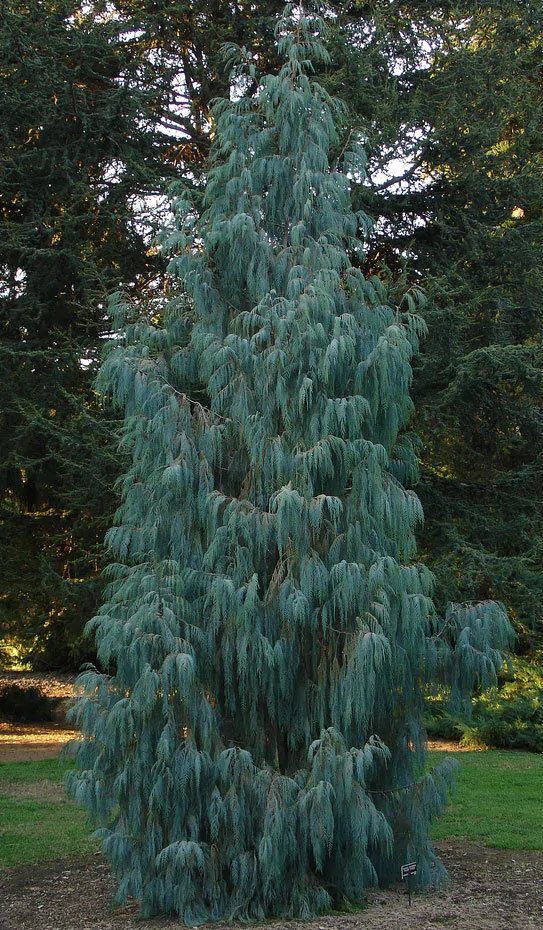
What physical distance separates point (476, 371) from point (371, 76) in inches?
153

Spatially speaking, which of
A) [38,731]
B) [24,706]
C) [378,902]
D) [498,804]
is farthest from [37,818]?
[24,706]

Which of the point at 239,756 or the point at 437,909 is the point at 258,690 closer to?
the point at 239,756

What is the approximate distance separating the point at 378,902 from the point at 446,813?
3341 mm

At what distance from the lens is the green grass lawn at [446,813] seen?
25.9ft

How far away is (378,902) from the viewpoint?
19.6 ft

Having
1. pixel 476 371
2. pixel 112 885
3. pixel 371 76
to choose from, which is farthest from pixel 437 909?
pixel 371 76

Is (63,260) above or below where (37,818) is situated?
above

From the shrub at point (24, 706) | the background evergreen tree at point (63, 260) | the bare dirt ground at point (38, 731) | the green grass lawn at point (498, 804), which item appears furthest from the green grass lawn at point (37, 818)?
the shrub at point (24, 706)

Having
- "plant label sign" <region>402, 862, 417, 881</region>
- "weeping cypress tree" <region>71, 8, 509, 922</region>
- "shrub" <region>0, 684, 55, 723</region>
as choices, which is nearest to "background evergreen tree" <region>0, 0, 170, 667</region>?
"weeping cypress tree" <region>71, 8, 509, 922</region>

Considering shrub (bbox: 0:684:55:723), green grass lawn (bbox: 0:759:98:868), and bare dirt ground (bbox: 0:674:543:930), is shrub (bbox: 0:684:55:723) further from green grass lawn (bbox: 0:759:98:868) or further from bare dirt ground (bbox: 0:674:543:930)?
bare dirt ground (bbox: 0:674:543:930)

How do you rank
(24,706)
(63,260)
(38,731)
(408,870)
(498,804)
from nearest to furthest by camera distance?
(408,870)
(498,804)
(63,260)
(38,731)
(24,706)

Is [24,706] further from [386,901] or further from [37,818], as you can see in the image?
[386,901]

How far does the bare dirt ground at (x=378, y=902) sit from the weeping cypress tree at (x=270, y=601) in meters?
0.19

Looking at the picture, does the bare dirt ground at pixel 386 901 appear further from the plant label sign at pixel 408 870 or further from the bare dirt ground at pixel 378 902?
the plant label sign at pixel 408 870
